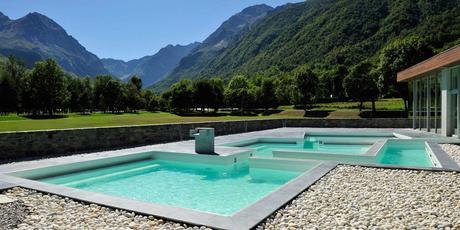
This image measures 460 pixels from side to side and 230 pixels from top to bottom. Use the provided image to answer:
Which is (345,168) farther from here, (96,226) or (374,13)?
(374,13)

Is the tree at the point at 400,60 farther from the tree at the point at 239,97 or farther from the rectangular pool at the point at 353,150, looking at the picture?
the tree at the point at 239,97

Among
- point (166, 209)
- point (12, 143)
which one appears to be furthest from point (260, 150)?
point (166, 209)

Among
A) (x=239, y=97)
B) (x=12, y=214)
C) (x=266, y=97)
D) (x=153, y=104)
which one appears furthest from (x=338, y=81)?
(x=12, y=214)

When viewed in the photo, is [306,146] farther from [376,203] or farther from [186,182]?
[376,203]

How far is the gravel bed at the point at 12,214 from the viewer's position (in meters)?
4.56

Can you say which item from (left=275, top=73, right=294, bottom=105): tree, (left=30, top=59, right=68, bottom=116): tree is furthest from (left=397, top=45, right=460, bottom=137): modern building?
(left=30, top=59, right=68, bottom=116): tree

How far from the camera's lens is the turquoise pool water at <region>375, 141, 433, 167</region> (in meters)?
10.9

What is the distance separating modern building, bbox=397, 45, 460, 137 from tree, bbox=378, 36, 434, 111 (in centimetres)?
1102

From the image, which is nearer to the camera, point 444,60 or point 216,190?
point 216,190

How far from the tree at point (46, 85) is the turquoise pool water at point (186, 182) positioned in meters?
41.1

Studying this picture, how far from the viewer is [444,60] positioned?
13.3 metres

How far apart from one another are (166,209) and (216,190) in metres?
3.26

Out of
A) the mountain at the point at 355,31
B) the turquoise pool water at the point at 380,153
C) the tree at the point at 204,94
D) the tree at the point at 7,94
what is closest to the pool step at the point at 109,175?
the turquoise pool water at the point at 380,153

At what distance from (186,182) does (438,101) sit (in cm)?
1364
